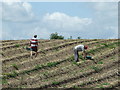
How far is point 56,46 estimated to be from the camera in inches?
980

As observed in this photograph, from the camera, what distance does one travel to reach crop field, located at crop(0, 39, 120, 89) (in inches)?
695

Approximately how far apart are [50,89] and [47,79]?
63.6 inches

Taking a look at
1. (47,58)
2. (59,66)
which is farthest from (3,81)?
(47,58)

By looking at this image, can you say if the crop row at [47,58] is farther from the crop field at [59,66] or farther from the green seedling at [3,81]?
the green seedling at [3,81]

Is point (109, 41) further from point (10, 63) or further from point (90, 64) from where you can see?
point (10, 63)

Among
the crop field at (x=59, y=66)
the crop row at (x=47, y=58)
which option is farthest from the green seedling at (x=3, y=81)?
the crop row at (x=47, y=58)

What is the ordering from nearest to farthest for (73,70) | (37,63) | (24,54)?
1. (73,70)
2. (37,63)
3. (24,54)

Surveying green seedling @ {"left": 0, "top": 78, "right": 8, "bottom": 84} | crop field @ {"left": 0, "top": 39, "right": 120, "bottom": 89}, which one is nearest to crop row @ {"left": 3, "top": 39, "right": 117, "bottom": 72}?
crop field @ {"left": 0, "top": 39, "right": 120, "bottom": 89}

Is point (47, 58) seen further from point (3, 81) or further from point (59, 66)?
point (3, 81)

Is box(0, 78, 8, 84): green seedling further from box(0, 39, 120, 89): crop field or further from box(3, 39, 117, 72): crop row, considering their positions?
box(3, 39, 117, 72): crop row

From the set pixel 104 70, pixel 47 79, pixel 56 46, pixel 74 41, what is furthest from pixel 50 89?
pixel 74 41

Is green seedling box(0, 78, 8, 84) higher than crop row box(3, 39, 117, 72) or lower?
lower

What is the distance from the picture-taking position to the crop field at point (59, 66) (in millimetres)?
17656

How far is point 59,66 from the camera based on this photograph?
810 inches
